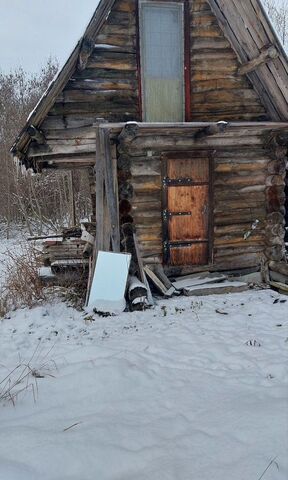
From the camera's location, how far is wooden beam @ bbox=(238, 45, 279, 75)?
6.63m

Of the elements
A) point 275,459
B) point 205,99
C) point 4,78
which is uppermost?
point 4,78

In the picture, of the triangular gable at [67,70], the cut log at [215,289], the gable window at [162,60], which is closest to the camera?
the triangular gable at [67,70]

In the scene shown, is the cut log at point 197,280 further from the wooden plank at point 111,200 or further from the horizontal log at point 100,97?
the horizontal log at point 100,97

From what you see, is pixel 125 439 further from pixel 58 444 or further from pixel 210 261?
pixel 210 261

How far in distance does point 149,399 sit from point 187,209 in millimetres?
4635

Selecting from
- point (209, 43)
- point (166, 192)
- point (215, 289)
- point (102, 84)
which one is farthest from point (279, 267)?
point (102, 84)

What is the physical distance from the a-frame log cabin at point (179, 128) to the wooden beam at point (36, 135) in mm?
17

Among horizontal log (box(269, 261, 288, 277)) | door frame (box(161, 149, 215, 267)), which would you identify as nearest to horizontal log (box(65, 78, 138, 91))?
door frame (box(161, 149, 215, 267))

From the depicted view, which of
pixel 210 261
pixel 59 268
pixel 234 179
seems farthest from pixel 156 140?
pixel 59 268

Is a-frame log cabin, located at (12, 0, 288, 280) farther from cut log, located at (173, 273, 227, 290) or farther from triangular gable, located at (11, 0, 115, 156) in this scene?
cut log, located at (173, 273, 227, 290)

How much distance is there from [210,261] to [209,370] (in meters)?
3.87

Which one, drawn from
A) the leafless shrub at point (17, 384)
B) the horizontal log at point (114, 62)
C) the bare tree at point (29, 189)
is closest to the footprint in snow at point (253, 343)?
the leafless shrub at point (17, 384)

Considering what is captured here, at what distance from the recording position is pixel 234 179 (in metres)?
7.63

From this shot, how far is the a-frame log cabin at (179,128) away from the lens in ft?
22.2
